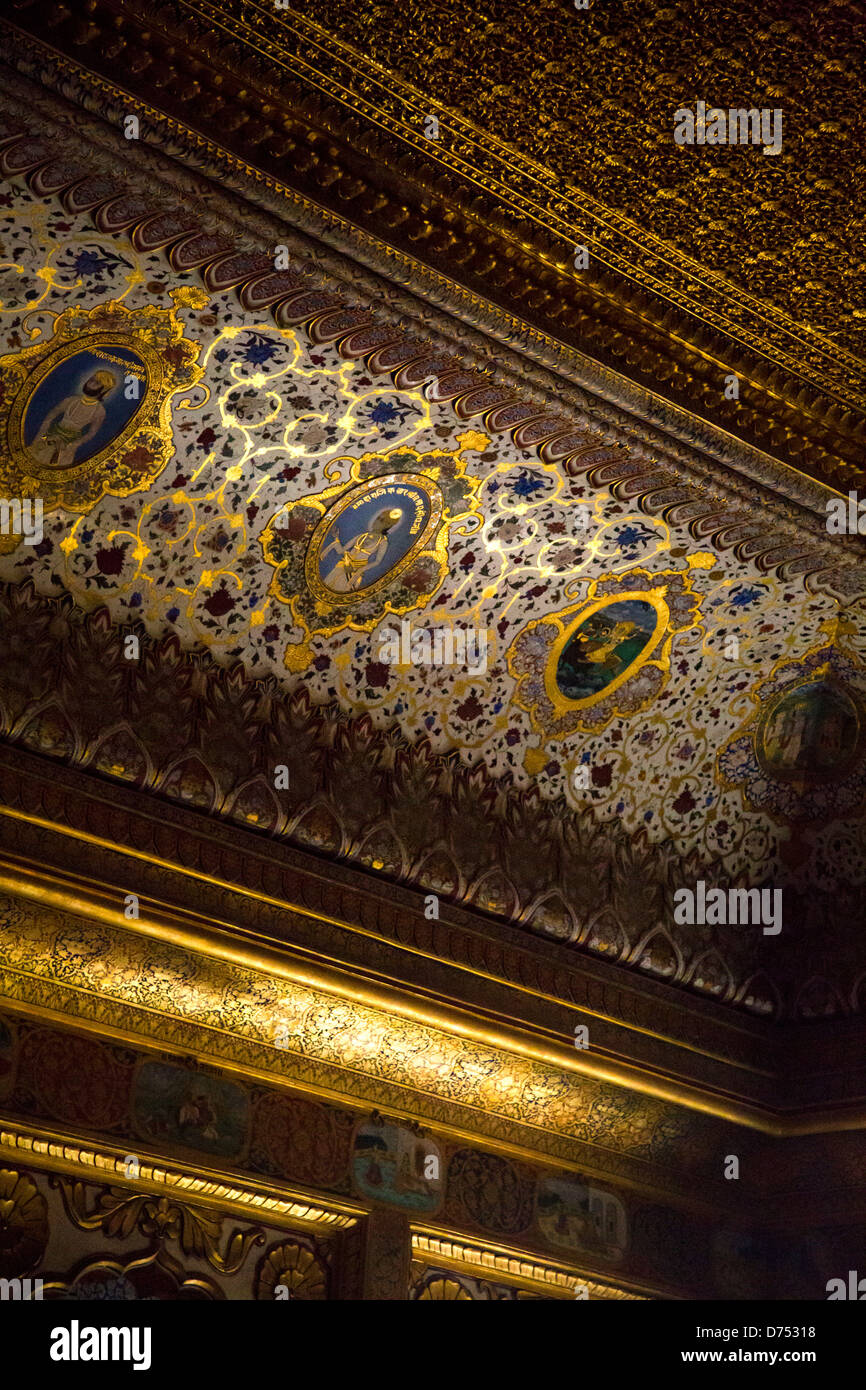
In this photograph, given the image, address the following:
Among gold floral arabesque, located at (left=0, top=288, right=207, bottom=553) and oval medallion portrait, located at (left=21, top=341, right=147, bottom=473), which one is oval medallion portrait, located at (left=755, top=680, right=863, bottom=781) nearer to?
gold floral arabesque, located at (left=0, top=288, right=207, bottom=553)

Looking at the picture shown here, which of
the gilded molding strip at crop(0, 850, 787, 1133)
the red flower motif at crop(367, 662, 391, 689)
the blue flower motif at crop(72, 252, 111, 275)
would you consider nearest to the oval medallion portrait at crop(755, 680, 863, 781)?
the gilded molding strip at crop(0, 850, 787, 1133)

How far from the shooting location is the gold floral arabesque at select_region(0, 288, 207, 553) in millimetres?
4938

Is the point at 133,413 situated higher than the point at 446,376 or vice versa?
the point at 446,376

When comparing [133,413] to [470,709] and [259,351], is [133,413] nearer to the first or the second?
[259,351]

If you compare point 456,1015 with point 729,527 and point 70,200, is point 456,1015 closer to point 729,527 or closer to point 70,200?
point 729,527

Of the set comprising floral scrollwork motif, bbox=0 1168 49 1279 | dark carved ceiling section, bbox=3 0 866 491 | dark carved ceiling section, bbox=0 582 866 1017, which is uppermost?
dark carved ceiling section, bbox=3 0 866 491

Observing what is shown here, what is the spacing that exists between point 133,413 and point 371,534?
1.05 meters

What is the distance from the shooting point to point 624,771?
704cm

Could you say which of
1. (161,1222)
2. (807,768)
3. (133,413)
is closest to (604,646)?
(807,768)

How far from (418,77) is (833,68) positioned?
1091 mm

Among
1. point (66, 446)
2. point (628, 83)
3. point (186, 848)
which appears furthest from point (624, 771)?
point (628, 83)

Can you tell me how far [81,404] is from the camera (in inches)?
204

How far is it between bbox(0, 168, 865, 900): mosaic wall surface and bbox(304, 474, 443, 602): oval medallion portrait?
0.02 metres

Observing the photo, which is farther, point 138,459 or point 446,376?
point 138,459
